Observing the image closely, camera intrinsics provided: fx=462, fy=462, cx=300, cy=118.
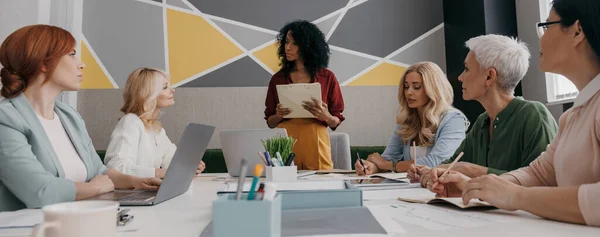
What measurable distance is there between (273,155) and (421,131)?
1.09m

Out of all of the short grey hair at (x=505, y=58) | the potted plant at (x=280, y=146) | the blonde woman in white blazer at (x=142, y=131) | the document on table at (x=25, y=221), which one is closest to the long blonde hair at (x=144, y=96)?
the blonde woman in white blazer at (x=142, y=131)

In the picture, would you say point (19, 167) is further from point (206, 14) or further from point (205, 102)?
point (206, 14)

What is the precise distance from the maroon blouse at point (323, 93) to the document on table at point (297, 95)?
0.25 metres

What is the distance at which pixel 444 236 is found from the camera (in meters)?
0.76

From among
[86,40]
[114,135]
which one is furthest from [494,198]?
[86,40]

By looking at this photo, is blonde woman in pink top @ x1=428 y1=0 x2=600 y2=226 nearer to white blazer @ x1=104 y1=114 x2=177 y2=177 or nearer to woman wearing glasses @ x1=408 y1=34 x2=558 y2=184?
woman wearing glasses @ x1=408 y1=34 x2=558 y2=184

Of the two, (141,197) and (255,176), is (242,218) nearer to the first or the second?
(255,176)

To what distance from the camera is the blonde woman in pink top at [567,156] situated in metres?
0.86

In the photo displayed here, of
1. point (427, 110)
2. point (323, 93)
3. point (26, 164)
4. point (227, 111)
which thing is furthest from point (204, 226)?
point (227, 111)

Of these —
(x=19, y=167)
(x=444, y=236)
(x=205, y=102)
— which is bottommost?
(x=444, y=236)

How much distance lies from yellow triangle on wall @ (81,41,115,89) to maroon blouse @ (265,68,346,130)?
1570mm

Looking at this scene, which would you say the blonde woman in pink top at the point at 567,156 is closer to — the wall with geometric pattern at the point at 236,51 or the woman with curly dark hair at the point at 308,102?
the woman with curly dark hair at the point at 308,102

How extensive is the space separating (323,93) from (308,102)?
1.15 ft

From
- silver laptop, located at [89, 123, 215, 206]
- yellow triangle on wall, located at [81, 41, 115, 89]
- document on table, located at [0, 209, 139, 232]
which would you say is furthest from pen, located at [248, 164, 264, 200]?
yellow triangle on wall, located at [81, 41, 115, 89]
